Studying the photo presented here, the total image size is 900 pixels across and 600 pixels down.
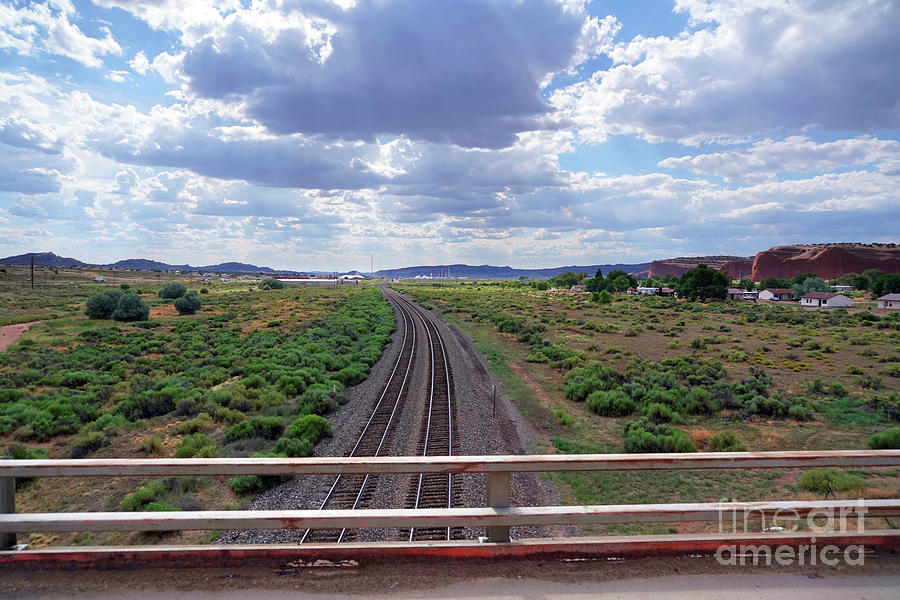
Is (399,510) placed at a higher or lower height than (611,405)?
higher

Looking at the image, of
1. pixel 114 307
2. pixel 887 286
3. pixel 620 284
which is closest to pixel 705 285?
pixel 887 286

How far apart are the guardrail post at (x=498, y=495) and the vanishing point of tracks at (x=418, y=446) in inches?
161

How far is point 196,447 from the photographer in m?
14.9

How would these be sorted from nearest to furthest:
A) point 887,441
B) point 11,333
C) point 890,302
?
point 887,441, point 11,333, point 890,302

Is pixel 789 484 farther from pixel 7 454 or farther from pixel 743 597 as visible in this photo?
pixel 7 454

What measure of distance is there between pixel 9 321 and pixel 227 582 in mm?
62702

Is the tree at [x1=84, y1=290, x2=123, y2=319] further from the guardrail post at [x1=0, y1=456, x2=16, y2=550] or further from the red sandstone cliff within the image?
the red sandstone cliff

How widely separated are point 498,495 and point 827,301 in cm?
11692

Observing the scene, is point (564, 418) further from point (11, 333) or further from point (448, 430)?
point (11, 333)

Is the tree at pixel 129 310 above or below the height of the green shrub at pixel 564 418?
above

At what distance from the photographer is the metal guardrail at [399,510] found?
13.0 ft

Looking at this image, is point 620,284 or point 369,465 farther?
point 620,284

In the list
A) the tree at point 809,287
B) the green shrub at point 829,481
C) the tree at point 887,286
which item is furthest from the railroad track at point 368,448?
the tree at point 809,287

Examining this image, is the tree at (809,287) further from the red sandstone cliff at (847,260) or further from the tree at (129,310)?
the tree at (129,310)
